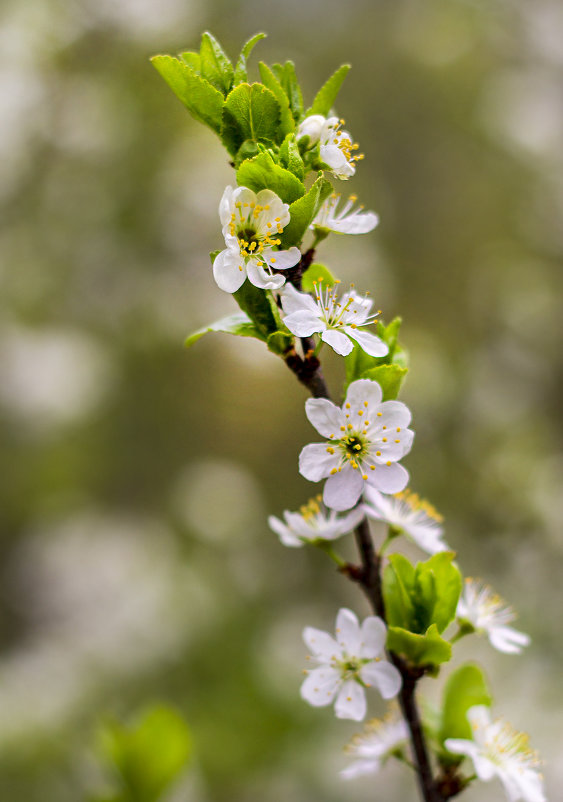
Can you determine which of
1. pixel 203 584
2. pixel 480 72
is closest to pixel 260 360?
pixel 203 584

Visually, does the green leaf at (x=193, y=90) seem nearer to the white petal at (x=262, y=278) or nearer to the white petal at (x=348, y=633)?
the white petal at (x=262, y=278)

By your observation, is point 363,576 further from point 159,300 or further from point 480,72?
point 480,72

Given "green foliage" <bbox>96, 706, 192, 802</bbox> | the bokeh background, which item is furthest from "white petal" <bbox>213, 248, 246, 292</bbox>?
the bokeh background

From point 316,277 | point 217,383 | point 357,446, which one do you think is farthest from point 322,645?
point 217,383

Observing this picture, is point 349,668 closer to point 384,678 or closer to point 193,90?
point 384,678

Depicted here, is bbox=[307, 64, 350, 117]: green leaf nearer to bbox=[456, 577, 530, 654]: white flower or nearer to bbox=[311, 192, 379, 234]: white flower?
bbox=[311, 192, 379, 234]: white flower
